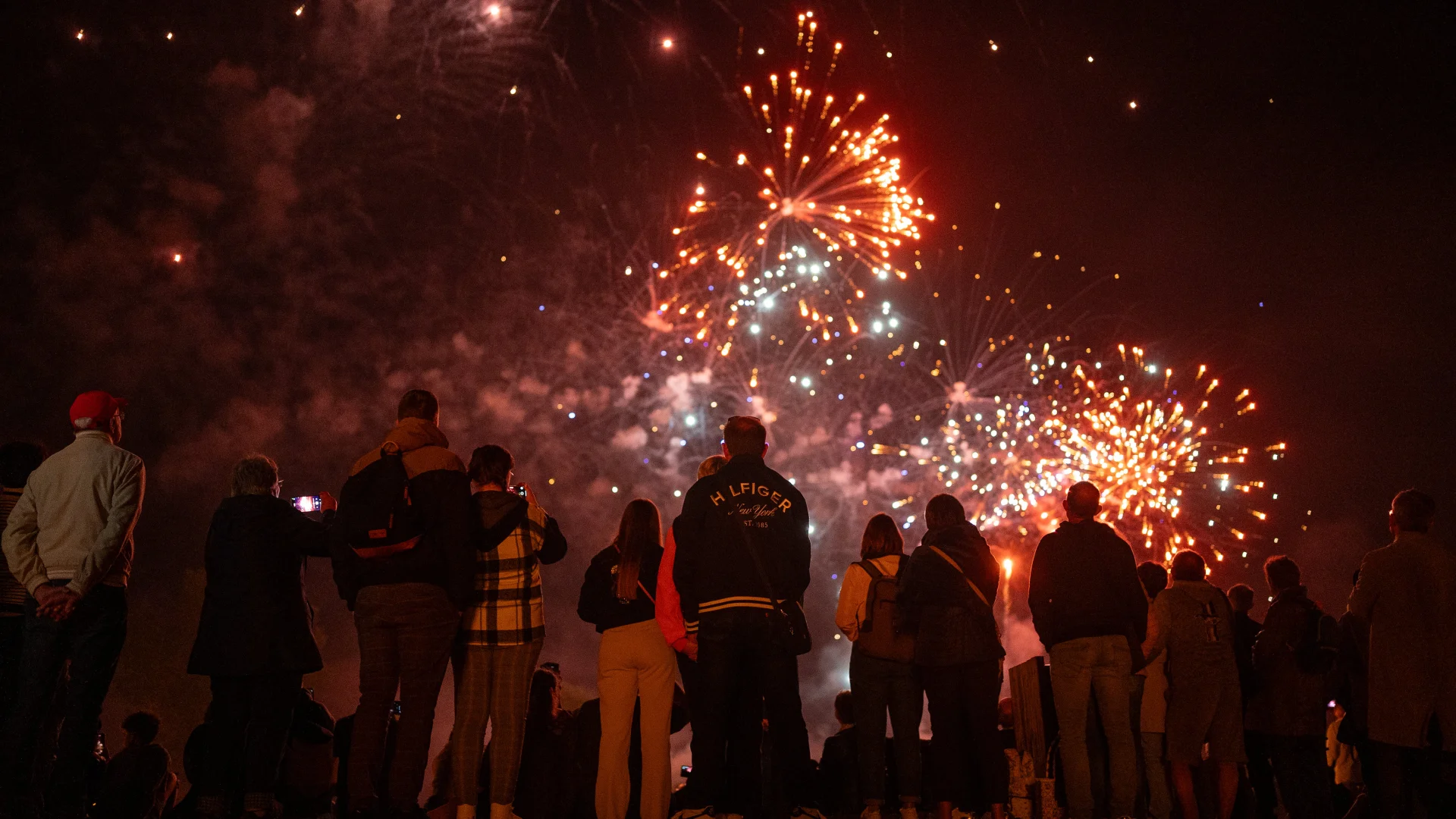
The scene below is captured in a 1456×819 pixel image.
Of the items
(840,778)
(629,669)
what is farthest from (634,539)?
(840,778)

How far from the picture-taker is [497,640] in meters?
6.30

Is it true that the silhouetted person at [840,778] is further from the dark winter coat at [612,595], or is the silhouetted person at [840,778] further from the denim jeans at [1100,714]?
the dark winter coat at [612,595]

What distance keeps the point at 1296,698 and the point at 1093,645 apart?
84.2 inches

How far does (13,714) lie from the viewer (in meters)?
6.00

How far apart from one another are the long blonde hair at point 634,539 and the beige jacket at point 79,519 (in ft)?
9.59

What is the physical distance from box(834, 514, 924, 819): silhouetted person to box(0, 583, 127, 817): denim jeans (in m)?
4.65

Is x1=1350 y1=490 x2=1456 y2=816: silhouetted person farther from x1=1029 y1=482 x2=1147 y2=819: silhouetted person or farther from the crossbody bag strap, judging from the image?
the crossbody bag strap

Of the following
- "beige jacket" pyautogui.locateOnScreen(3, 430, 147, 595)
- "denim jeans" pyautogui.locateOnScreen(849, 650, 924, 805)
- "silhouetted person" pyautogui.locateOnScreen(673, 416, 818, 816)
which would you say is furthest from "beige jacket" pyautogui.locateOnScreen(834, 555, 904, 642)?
"beige jacket" pyautogui.locateOnScreen(3, 430, 147, 595)

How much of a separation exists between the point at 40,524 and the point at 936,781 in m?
5.66

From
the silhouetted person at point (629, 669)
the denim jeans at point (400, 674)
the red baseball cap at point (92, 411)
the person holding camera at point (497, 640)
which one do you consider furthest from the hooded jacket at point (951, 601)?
the red baseball cap at point (92, 411)

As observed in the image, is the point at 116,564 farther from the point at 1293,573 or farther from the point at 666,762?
the point at 1293,573

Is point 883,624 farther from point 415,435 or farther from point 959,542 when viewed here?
point 415,435

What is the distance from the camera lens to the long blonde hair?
676cm

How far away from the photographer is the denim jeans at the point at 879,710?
24.2ft
